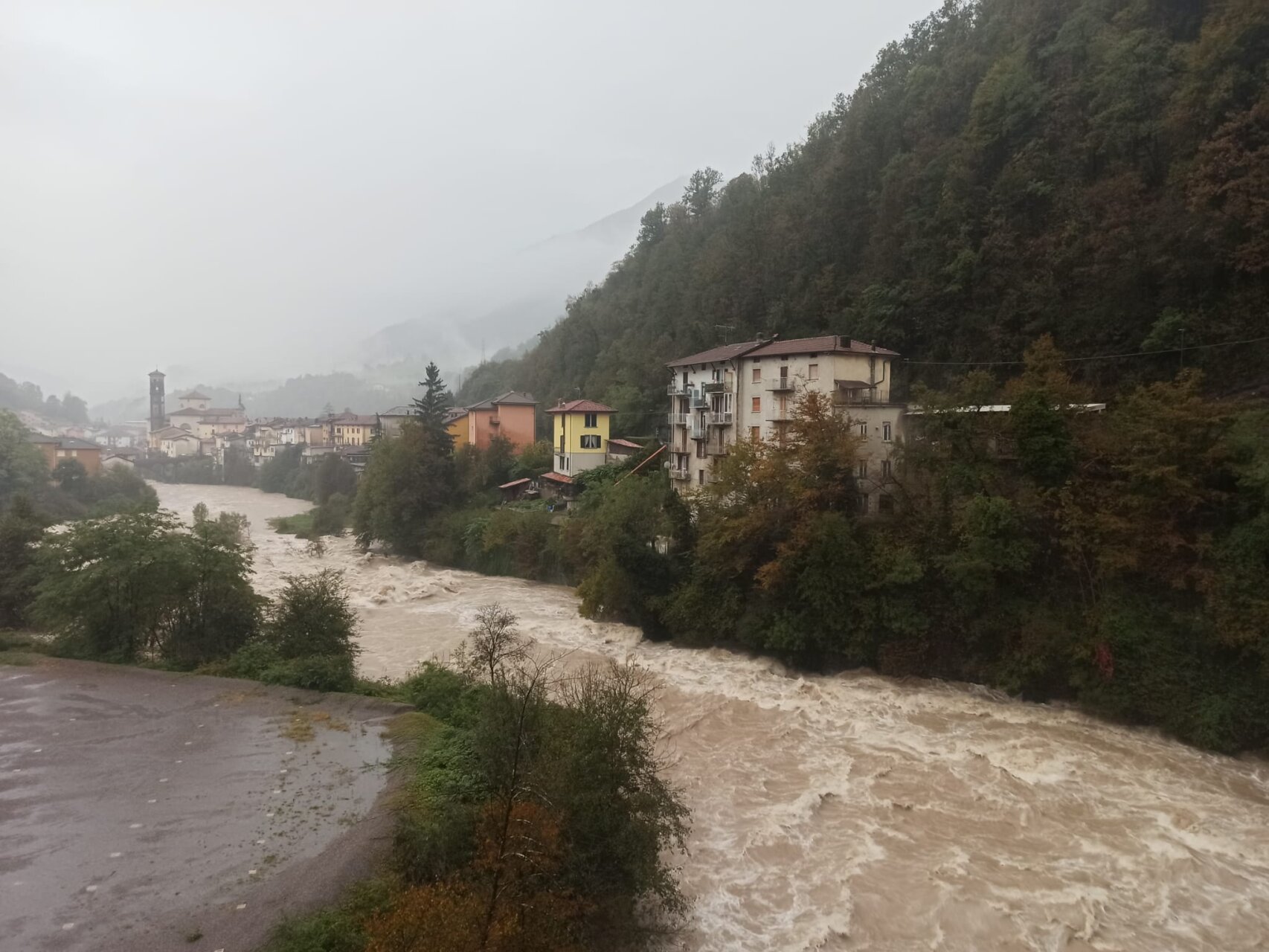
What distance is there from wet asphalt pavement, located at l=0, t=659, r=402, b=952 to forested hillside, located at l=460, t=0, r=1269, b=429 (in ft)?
80.7

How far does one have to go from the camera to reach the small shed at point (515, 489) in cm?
4016

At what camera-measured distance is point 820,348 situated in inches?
986

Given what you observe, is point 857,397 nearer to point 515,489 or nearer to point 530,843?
point 530,843

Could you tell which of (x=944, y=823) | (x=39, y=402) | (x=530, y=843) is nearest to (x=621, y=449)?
(x=944, y=823)

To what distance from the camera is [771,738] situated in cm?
1642

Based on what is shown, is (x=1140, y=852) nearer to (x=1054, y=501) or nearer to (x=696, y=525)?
(x=1054, y=501)

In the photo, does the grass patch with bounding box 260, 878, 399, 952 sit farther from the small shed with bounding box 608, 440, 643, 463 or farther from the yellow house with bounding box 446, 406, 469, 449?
the yellow house with bounding box 446, 406, 469, 449

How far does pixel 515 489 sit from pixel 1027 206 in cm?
2667

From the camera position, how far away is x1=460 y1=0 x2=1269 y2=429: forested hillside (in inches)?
874

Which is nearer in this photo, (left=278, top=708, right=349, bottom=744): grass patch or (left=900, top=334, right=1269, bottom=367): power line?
(left=278, top=708, right=349, bottom=744): grass patch

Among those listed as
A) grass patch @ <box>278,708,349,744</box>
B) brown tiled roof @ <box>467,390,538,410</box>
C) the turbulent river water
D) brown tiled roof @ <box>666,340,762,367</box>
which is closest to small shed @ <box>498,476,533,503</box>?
brown tiled roof @ <box>467,390,538,410</box>

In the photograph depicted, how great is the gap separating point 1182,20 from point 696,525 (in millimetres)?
25026

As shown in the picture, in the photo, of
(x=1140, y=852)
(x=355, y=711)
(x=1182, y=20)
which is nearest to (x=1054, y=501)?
(x=1140, y=852)

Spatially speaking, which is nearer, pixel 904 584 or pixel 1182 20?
pixel 904 584
